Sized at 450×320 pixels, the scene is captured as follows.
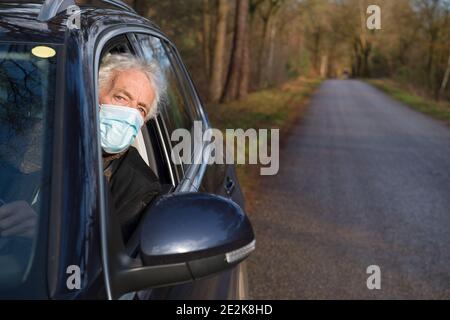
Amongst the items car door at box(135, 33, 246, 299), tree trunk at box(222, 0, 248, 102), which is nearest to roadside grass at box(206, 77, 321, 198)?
tree trunk at box(222, 0, 248, 102)

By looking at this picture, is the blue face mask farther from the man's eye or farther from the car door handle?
the car door handle

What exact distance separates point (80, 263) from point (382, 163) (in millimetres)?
8860

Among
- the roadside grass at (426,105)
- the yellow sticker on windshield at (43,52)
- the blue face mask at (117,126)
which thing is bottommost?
the roadside grass at (426,105)

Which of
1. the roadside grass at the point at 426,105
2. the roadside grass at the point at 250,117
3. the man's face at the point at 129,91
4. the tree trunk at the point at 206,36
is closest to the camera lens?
the man's face at the point at 129,91

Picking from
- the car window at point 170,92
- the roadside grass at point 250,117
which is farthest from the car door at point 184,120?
the roadside grass at point 250,117

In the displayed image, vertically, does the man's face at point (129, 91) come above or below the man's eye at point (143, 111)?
above

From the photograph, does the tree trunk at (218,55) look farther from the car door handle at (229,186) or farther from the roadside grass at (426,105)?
the car door handle at (229,186)

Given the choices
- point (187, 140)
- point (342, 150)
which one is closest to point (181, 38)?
point (342, 150)

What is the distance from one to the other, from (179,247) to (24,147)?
588 millimetres

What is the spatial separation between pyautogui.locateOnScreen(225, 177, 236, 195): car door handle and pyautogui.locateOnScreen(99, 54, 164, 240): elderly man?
0.66m

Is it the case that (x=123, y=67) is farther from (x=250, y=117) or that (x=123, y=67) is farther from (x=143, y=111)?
(x=250, y=117)

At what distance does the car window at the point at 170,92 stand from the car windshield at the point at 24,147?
3.28ft

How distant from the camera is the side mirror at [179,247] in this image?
1.57 meters

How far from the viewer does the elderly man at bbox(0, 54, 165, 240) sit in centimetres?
221
